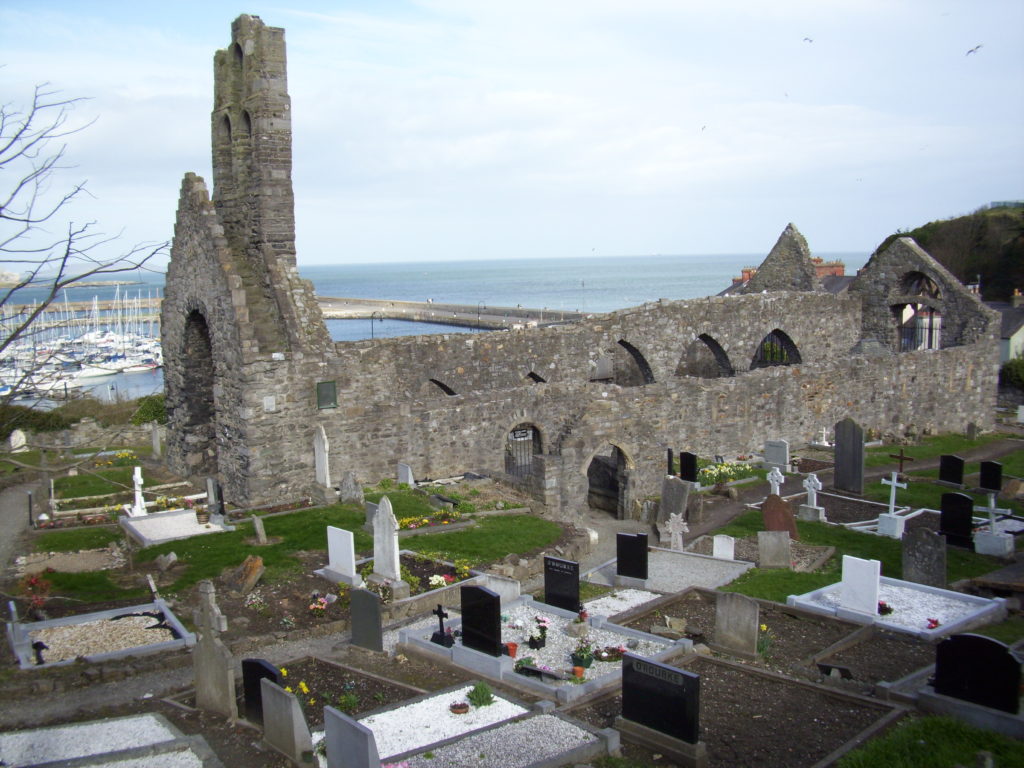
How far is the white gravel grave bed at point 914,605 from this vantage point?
11945 mm

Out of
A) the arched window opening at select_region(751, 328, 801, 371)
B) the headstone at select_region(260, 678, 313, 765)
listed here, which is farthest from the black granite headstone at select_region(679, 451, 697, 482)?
the headstone at select_region(260, 678, 313, 765)

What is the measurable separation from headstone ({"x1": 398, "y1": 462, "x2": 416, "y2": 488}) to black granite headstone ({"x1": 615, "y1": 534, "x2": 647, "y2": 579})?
237 inches

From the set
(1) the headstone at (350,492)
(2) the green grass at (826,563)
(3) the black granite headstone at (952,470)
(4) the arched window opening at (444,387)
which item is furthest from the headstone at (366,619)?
(3) the black granite headstone at (952,470)

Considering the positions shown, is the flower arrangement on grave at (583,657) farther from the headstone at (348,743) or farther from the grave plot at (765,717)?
the headstone at (348,743)

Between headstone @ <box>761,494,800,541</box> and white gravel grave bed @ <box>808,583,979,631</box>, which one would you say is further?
headstone @ <box>761,494,800,541</box>

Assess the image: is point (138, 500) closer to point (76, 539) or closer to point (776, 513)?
point (76, 539)

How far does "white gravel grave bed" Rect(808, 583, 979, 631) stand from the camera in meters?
11.9

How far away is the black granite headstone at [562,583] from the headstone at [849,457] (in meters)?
9.61

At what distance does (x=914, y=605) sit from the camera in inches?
495

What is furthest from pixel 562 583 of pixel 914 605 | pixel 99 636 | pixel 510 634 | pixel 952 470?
pixel 952 470

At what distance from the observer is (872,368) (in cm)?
2530

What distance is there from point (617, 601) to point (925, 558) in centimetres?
463

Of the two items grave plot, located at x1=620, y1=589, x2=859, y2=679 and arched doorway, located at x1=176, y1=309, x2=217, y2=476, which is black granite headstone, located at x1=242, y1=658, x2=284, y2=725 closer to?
grave plot, located at x1=620, y1=589, x2=859, y2=679

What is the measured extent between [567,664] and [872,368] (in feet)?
58.5
